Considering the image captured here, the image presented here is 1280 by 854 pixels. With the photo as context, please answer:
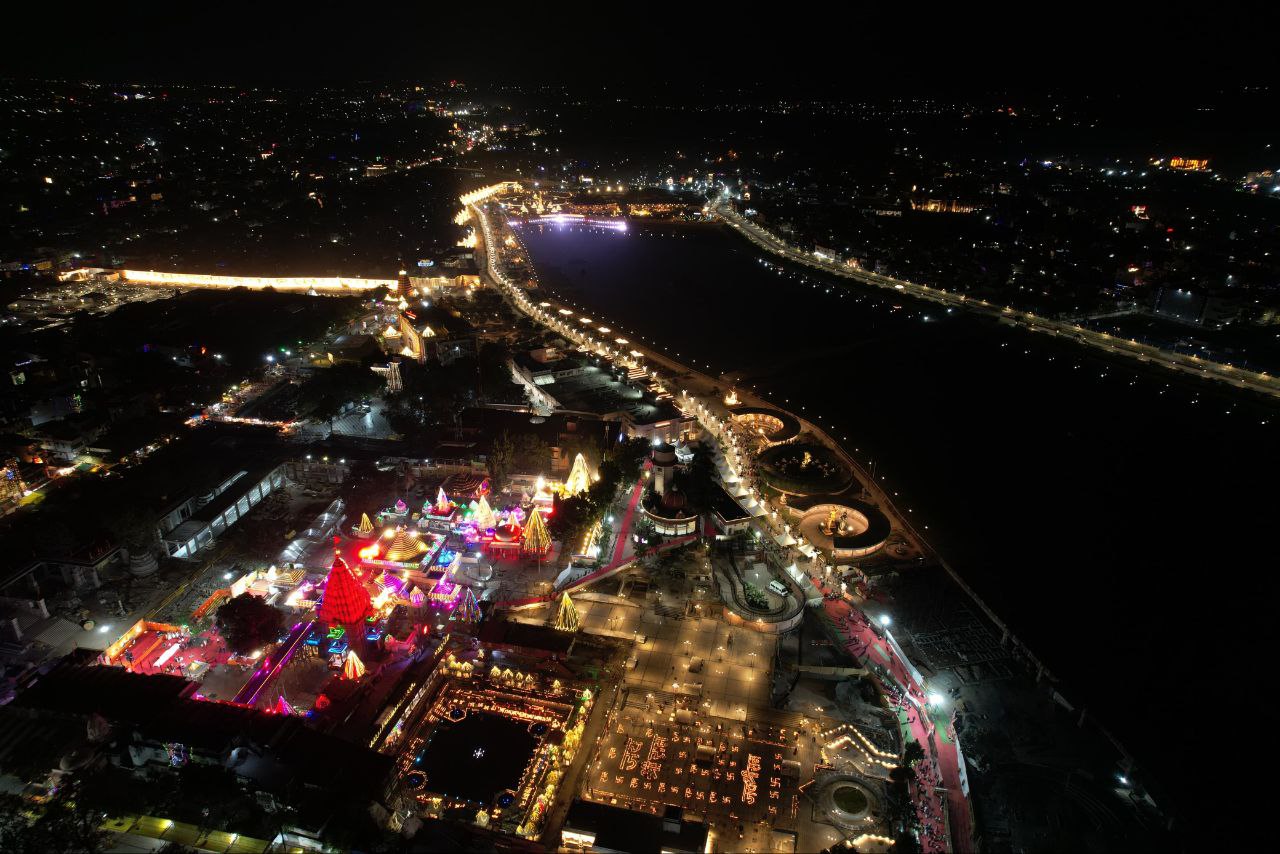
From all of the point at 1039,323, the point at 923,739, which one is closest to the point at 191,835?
the point at 923,739

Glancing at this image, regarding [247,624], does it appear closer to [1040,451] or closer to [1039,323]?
[1040,451]

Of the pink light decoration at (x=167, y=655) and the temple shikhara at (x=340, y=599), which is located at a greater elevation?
the temple shikhara at (x=340, y=599)

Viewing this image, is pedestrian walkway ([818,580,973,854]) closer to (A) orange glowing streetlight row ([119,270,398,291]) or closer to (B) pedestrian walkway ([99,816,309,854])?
(B) pedestrian walkway ([99,816,309,854])

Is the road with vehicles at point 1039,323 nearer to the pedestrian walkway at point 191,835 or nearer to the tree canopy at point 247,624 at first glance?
the tree canopy at point 247,624

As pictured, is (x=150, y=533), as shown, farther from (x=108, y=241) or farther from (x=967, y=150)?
(x=967, y=150)

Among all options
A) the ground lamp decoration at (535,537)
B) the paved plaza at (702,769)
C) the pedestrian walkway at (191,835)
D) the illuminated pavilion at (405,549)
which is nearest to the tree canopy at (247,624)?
the illuminated pavilion at (405,549)

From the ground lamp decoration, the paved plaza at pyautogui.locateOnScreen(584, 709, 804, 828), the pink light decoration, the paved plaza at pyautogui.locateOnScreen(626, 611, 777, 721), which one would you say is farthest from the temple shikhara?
the paved plaza at pyautogui.locateOnScreen(584, 709, 804, 828)

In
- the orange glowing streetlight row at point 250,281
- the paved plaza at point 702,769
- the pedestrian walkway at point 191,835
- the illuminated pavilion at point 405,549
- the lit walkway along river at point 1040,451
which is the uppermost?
the pedestrian walkway at point 191,835

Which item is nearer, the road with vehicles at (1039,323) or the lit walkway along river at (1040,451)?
the lit walkway along river at (1040,451)
